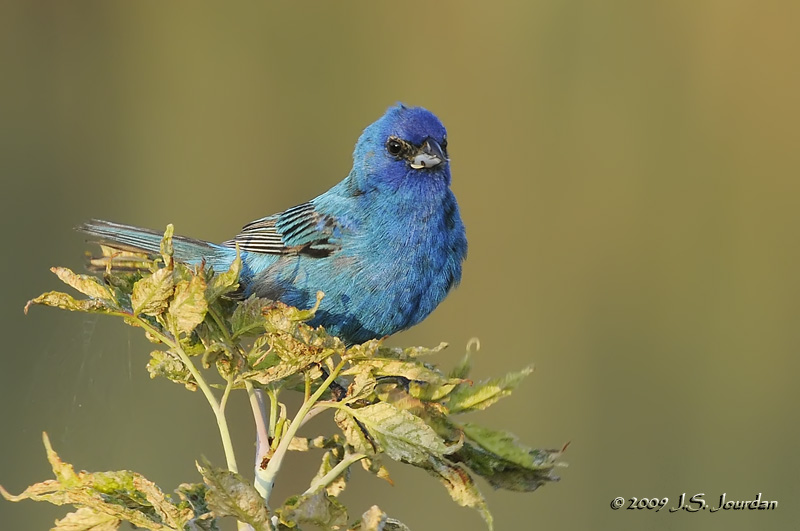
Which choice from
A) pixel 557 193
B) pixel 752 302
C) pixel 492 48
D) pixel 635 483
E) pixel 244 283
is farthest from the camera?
pixel 492 48

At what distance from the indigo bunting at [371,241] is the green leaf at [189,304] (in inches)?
46.1

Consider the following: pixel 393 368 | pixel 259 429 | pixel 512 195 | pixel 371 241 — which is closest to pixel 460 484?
pixel 393 368

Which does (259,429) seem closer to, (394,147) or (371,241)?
(371,241)

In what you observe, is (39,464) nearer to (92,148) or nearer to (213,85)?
(92,148)

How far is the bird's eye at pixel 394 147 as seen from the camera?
2.82 m

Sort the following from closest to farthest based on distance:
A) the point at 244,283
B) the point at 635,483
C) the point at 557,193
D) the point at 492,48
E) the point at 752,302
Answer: the point at 244,283
the point at 635,483
the point at 752,302
the point at 557,193
the point at 492,48

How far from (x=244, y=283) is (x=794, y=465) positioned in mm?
2648

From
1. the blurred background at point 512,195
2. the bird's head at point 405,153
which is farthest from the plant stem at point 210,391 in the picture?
the blurred background at point 512,195

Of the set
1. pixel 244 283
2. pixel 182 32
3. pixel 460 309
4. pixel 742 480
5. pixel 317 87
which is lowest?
pixel 742 480

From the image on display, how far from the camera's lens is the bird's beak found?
2.77 metres

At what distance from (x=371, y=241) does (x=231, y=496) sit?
1.52m

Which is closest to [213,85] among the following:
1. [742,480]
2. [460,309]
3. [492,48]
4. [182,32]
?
[182,32]

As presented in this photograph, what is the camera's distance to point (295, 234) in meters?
2.86

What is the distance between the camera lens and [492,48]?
5309mm
